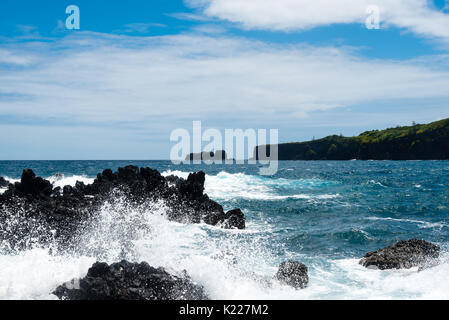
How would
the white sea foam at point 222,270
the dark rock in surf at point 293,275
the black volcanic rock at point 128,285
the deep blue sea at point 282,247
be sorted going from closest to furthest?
the black volcanic rock at point 128,285 < the white sea foam at point 222,270 < the deep blue sea at point 282,247 < the dark rock in surf at point 293,275

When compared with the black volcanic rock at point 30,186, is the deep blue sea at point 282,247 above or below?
below

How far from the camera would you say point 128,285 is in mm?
7777

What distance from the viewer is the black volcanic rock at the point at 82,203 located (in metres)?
15.4

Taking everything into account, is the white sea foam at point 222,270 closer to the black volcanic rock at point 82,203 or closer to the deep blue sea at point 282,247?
the deep blue sea at point 282,247

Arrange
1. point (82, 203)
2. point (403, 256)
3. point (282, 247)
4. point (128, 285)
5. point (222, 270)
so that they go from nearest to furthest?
point (128, 285) → point (222, 270) → point (403, 256) → point (282, 247) → point (82, 203)

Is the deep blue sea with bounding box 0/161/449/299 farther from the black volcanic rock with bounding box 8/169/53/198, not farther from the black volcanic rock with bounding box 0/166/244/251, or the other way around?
the black volcanic rock with bounding box 8/169/53/198

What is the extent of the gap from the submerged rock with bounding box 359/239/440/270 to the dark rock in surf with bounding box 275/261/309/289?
284 centimetres

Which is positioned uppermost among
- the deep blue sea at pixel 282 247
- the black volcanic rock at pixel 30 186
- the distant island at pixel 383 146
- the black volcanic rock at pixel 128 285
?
the distant island at pixel 383 146

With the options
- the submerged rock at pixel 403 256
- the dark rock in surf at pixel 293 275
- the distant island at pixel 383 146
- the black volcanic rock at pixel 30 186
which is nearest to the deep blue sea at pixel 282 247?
the dark rock in surf at pixel 293 275

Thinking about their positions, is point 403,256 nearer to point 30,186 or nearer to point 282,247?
point 282,247

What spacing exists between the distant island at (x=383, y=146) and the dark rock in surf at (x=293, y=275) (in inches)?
4499

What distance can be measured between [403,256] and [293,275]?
394 centimetres

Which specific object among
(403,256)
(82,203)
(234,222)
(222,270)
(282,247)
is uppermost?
(82,203)

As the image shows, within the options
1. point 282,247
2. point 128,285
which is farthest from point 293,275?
point 282,247
